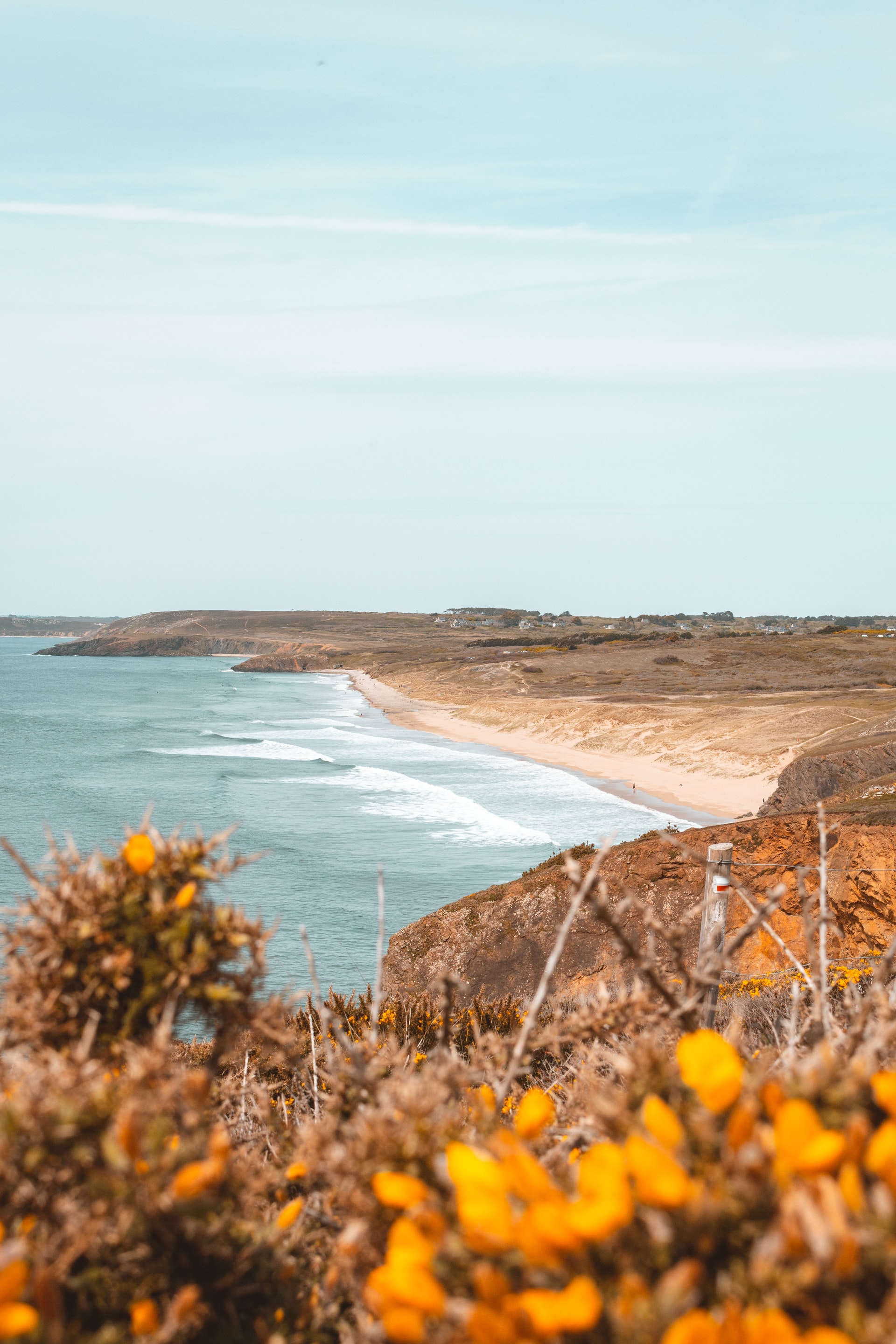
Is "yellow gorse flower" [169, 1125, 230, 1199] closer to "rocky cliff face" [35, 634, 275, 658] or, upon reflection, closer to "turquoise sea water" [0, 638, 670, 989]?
"turquoise sea water" [0, 638, 670, 989]

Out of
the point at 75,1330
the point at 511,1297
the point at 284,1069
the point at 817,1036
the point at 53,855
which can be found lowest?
the point at 284,1069

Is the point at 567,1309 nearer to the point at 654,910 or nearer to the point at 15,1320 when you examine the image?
the point at 15,1320

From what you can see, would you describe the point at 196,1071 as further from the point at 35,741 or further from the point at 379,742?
the point at 35,741

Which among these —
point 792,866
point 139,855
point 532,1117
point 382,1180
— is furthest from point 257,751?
point 382,1180

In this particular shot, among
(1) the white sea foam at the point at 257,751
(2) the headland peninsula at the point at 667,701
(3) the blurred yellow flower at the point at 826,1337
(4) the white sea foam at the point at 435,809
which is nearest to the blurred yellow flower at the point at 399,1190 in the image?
(3) the blurred yellow flower at the point at 826,1337

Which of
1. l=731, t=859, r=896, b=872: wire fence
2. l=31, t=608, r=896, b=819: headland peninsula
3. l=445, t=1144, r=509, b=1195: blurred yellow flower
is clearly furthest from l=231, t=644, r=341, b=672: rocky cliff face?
l=445, t=1144, r=509, b=1195: blurred yellow flower

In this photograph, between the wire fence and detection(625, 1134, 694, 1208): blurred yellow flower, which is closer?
detection(625, 1134, 694, 1208): blurred yellow flower

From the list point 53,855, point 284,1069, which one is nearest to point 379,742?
point 284,1069
